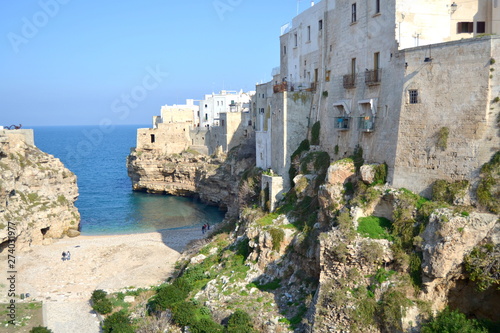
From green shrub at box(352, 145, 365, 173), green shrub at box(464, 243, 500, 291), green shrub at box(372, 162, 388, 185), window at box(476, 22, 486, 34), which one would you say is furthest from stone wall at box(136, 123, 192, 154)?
green shrub at box(464, 243, 500, 291)

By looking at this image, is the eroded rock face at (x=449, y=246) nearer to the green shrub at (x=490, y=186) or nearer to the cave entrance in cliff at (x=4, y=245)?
the green shrub at (x=490, y=186)

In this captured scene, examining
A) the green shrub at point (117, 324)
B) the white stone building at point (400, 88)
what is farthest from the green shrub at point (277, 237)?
the green shrub at point (117, 324)

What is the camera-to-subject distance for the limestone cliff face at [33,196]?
3406 cm

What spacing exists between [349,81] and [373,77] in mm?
2326

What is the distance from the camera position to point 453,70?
17906 mm

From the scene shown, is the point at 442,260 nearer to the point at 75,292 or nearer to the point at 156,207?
the point at 75,292

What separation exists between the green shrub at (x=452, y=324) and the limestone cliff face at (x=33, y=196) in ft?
85.6

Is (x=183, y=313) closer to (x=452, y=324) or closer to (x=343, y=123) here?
(x=452, y=324)

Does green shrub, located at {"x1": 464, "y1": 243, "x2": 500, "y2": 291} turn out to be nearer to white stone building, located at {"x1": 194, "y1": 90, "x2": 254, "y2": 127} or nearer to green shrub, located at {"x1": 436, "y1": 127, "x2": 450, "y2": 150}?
green shrub, located at {"x1": 436, "y1": 127, "x2": 450, "y2": 150}

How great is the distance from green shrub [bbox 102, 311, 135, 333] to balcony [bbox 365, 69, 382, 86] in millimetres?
14633

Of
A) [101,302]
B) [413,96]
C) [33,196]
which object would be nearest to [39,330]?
[101,302]

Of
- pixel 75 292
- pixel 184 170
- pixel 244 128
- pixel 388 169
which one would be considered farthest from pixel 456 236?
pixel 184 170

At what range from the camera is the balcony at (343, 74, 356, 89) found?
2419 centimetres

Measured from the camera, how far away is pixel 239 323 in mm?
18844
